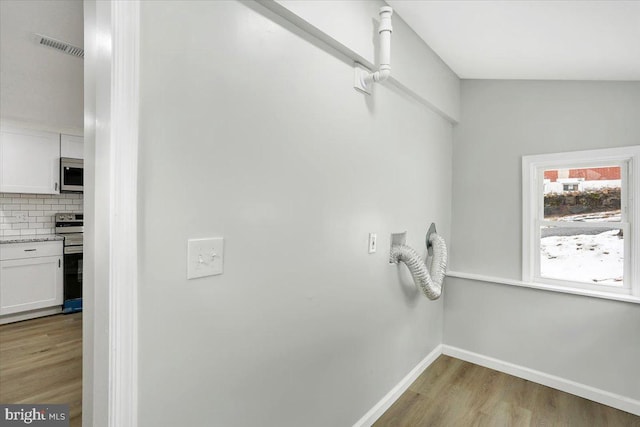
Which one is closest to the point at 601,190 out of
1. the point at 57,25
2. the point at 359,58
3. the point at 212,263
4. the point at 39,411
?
the point at 359,58

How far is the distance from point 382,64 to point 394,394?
2137 mm

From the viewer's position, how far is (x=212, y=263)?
1.16 metres

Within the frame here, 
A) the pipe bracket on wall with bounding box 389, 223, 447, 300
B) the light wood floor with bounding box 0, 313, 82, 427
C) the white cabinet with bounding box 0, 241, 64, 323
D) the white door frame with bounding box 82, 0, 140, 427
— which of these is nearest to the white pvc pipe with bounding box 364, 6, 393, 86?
the pipe bracket on wall with bounding box 389, 223, 447, 300

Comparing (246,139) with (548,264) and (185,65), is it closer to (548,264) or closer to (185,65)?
(185,65)

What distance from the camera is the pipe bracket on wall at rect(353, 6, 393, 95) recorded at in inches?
67.9

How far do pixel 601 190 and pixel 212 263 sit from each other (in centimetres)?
280

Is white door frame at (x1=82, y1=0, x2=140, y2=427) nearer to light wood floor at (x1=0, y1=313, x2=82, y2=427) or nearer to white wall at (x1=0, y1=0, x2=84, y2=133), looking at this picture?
white wall at (x1=0, y1=0, x2=84, y2=133)

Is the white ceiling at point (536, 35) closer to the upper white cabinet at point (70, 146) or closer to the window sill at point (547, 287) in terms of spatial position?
the window sill at point (547, 287)

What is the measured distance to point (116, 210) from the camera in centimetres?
92

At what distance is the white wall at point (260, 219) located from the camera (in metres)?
1.03

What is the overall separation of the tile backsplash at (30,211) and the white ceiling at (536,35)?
4785mm

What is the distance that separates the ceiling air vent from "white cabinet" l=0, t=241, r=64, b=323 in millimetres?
2825

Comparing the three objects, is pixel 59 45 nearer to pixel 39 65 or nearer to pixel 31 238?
pixel 39 65

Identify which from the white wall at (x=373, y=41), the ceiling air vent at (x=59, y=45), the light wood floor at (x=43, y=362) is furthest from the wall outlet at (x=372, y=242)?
the ceiling air vent at (x=59, y=45)
